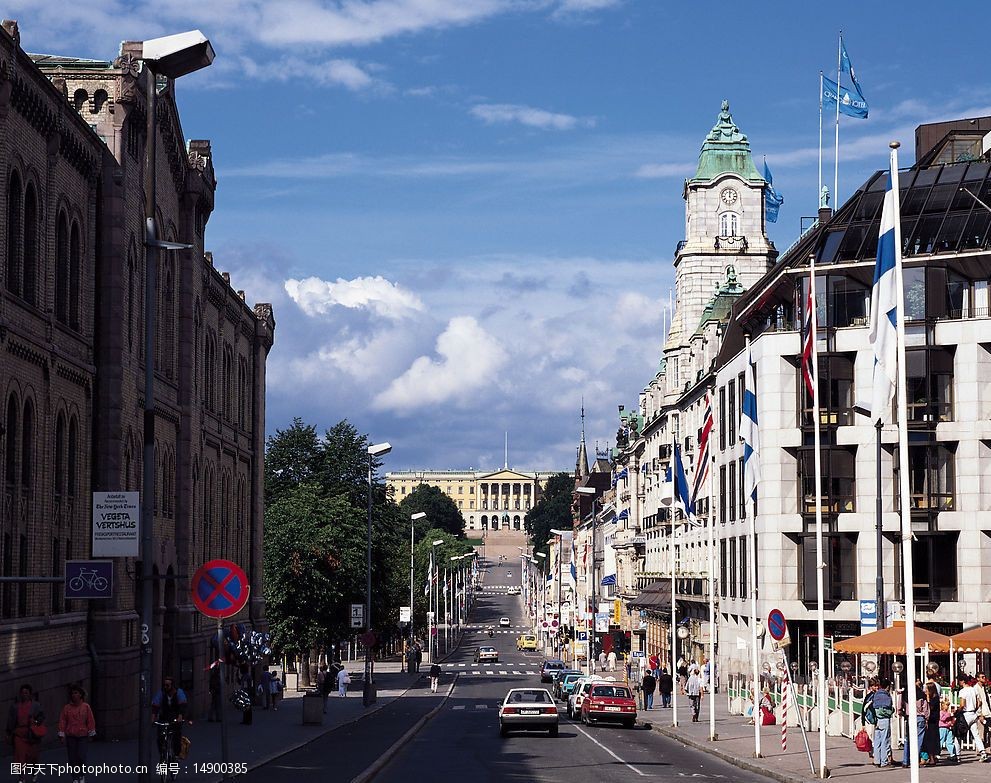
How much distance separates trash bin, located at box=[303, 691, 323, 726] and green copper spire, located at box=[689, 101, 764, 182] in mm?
75277

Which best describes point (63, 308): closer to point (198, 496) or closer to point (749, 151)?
point (198, 496)

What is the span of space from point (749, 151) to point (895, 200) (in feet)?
318

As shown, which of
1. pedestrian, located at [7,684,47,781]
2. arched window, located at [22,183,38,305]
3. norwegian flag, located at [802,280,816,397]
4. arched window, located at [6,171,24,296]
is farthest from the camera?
norwegian flag, located at [802,280,816,397]

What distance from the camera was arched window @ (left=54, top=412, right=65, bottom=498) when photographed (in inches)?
1406

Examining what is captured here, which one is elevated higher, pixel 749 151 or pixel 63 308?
pixel 749 151

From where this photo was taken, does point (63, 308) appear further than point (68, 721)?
Yes

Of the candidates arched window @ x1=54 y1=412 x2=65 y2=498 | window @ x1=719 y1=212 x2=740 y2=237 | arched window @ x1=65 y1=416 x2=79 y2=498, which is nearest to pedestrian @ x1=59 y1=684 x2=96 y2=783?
arched window @ x1=54 y1=412 x2=65 y2=498

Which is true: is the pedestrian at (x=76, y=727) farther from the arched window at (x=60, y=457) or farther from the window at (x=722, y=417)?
the window at (x=722, y=417)

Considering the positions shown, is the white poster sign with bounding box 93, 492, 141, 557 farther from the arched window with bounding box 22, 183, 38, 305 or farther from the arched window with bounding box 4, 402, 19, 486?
the arched window with bounding box 22, 183, 38, 305

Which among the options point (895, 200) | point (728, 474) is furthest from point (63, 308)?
point (728, 474)

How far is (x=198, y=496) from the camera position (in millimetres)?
52250

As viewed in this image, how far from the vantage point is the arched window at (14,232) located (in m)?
32.0

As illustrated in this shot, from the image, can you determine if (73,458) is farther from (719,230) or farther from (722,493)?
(719,230)

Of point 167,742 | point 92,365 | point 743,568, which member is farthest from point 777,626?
point 743,568
